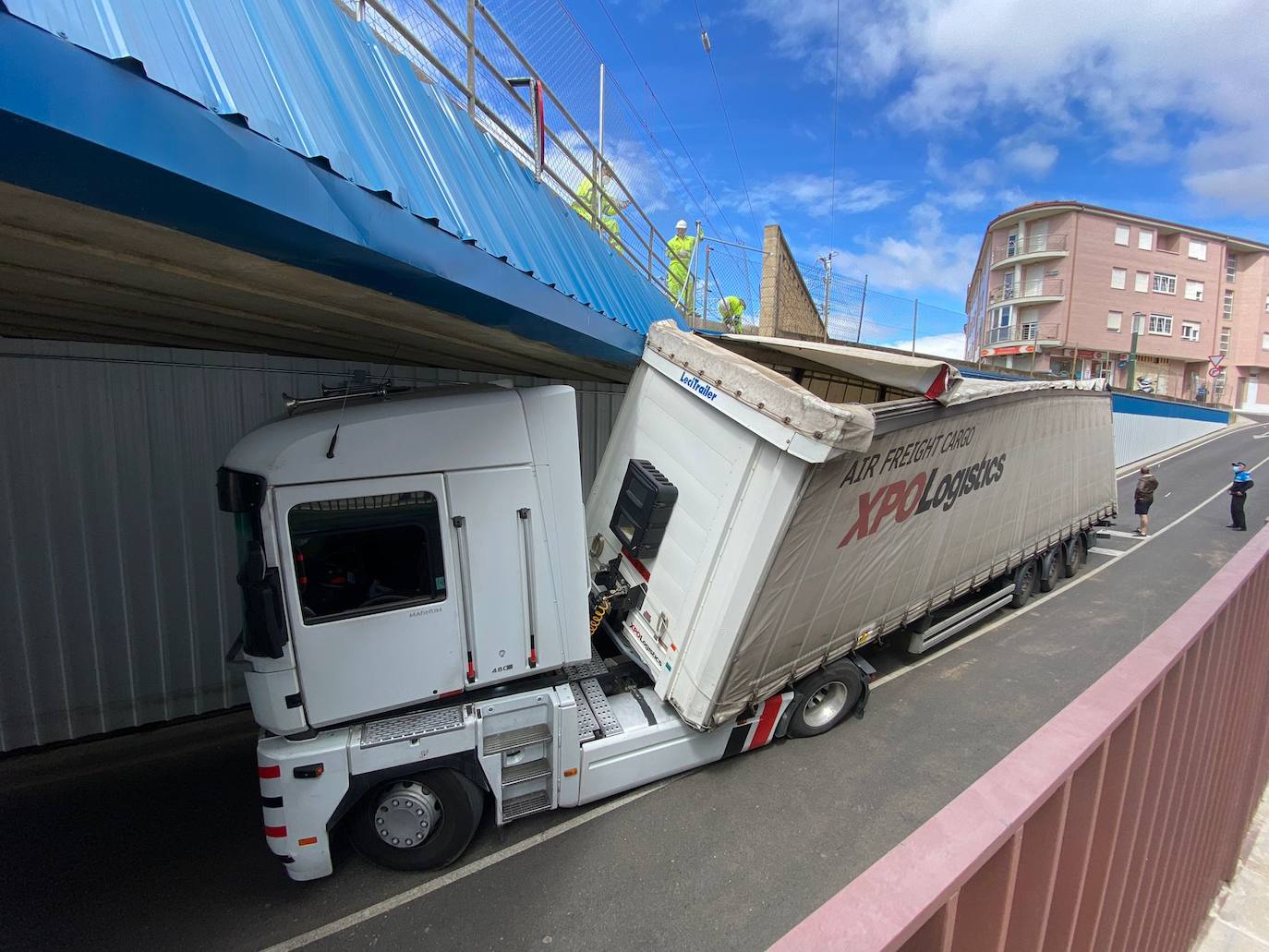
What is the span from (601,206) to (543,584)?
609 cm

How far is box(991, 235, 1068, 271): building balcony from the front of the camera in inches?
1560

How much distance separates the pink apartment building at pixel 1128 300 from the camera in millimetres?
39156

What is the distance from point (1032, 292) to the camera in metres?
41.2

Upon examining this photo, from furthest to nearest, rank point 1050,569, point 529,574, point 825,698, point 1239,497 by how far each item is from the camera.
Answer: point 1239,497, point 1050,569, point 825,698, point 529,574

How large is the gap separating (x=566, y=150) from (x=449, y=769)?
6349 millimetres

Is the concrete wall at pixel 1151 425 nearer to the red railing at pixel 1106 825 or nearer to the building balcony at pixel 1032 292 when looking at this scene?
the building balcony at pixel 1032 292

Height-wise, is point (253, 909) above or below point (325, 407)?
below

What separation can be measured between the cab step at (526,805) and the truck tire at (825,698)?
2.18m

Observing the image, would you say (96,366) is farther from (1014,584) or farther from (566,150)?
(1014,584)

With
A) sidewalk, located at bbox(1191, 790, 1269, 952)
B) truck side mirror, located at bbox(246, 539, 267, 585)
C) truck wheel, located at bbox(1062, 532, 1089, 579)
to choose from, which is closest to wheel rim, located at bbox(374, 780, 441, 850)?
truck side mirror, located at bbox(246, 539, 267, 585)

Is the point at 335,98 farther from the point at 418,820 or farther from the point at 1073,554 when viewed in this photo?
the point at 1073,554

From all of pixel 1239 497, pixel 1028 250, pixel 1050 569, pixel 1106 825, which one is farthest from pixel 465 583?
pixel 1028 250

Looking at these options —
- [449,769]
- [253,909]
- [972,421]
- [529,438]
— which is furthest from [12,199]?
[972,421]

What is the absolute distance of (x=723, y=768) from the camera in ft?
15.2
